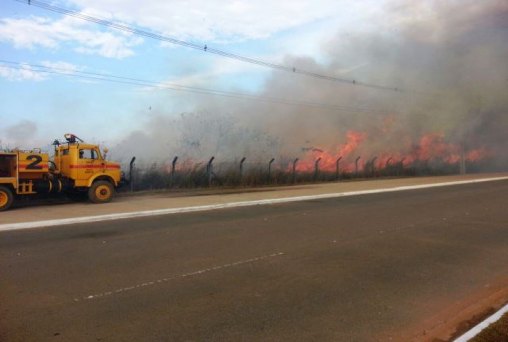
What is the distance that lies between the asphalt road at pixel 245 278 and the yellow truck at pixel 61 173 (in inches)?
189

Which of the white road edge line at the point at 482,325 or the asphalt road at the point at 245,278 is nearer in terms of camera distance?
the white road edge line at the point at 482,325

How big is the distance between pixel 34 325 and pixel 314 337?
253cm

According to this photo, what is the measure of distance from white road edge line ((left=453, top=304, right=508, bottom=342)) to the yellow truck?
43.2 ft

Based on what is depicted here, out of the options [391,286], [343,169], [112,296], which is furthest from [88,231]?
[343,169]

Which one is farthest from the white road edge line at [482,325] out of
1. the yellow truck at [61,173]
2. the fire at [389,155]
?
the fire at [389,155]

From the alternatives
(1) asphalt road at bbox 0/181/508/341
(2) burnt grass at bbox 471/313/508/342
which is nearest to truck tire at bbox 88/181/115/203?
(1) asphalt road at bbox 0/181/508/341

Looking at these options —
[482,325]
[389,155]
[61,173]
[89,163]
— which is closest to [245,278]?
[482,325]

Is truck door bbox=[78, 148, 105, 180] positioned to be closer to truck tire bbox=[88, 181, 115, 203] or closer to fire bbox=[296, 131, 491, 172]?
truck tire bbox=[88, 181, 115, 203]

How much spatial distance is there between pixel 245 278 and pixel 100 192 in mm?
11126

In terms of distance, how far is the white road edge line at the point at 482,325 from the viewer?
12.6 feet

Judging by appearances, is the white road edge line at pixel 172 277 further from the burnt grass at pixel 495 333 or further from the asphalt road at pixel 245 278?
the burnt grass at pixel 495 333

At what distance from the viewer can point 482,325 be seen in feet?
13.4

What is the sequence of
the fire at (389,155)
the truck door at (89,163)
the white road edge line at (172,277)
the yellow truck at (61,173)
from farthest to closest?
the fire at (389,155) → the truck door at (89,163) → the yellow truck at (61,173) → the white road edge line at (172,277)

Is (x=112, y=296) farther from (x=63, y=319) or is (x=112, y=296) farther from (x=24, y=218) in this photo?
(x=24, y=218)
